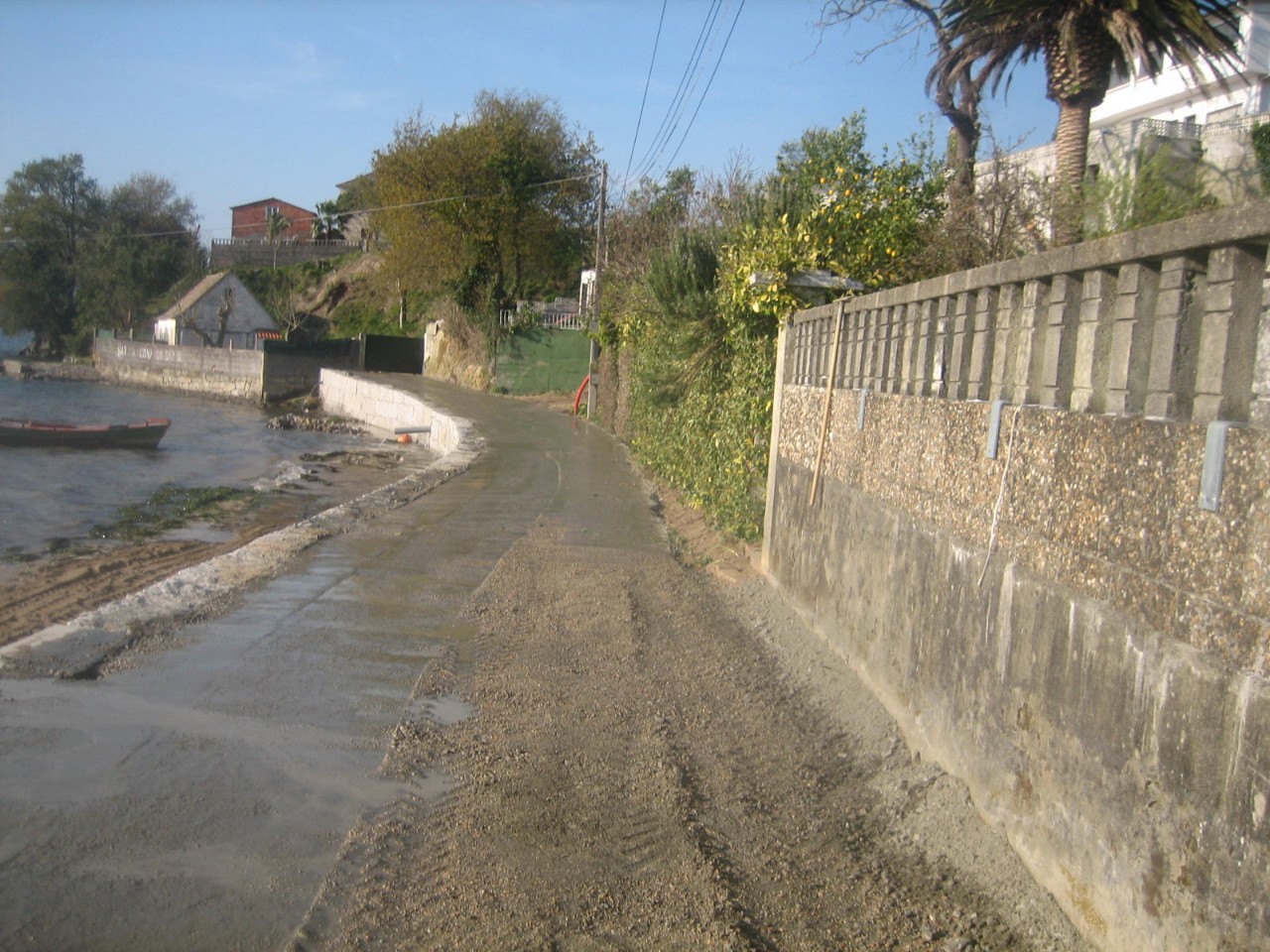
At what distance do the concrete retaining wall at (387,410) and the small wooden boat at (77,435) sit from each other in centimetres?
776

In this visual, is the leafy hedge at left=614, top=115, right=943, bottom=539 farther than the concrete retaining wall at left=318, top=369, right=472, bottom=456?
No

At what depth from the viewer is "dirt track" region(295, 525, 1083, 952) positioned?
4.30m

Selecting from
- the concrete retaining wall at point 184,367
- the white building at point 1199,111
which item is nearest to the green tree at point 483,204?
the concrete retaining wall at point 184,367

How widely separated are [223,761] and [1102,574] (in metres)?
4.68

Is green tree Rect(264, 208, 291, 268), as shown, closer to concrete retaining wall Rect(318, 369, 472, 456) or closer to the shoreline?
concrete retaining wall Rect(318, 369, 472, 456)

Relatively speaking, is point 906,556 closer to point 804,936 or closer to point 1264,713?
point 804,936

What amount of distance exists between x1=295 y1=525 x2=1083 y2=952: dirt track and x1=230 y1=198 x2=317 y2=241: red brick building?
106m

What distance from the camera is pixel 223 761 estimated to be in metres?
6.06

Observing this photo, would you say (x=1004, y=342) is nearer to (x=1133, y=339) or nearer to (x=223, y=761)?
(x=1133, y=339)

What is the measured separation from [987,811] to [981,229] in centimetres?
710

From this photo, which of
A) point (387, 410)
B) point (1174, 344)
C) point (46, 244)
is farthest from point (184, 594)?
point (46, 244)

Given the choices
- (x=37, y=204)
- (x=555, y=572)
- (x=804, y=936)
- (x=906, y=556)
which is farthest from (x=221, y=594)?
(x=37, y=204)

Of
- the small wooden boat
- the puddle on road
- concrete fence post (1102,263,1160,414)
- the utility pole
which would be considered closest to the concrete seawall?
the puddle on road

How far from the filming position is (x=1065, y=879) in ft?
13.3
